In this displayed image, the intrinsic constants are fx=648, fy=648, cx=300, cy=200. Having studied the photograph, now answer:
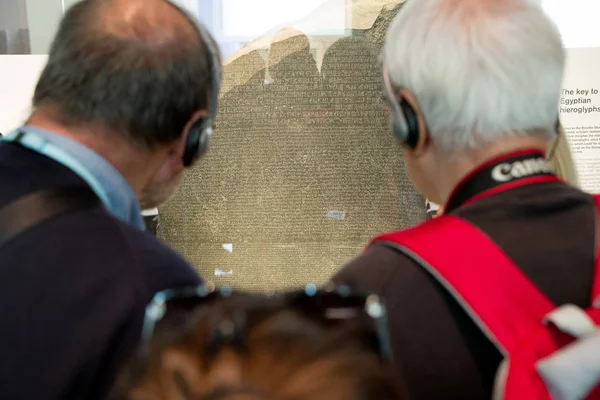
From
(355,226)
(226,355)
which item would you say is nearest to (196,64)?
(226,355)

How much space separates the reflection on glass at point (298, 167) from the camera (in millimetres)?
1713

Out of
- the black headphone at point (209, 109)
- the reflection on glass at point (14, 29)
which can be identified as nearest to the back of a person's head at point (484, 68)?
the black headphone at point (209, 109)

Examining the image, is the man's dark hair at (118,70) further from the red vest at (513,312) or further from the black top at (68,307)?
the red vest at (513,312)

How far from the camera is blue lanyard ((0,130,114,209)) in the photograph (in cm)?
83

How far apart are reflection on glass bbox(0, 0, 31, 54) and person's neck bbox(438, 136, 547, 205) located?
152 cm

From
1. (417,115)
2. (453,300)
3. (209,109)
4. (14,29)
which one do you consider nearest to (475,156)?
(417,115)

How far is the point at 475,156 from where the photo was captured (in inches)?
33.1

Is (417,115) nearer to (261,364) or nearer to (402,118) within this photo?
(402,118)

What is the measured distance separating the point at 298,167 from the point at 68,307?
3.51ft

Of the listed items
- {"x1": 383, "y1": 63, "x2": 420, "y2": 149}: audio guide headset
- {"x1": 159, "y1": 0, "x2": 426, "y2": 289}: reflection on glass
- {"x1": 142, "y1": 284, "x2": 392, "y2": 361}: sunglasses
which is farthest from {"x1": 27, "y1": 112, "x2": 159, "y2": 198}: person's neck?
{"x1": 159, "y1": 0, "x2": 426, "y2": 289}: reflection on glass

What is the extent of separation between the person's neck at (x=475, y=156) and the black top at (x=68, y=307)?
0.40m

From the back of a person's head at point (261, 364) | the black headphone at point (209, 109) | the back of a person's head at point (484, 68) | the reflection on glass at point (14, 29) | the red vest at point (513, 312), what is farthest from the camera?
the reflection on glass at point (14, 29)

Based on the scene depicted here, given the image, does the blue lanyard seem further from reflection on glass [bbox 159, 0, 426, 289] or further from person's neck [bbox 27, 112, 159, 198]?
reflection on glass [bbox 159, 0, 426, 289]

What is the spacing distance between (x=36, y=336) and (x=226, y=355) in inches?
17.0
